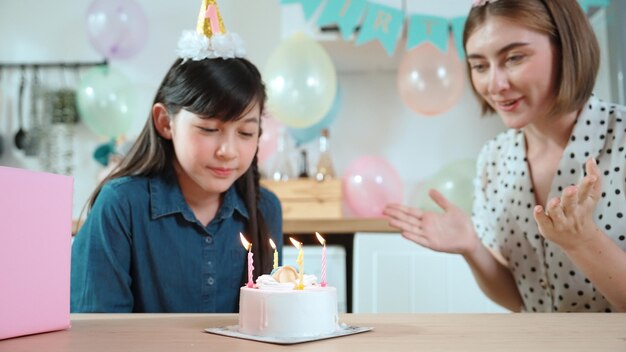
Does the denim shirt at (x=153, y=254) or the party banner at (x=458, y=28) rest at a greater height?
the party banner at (x=458, y=28)

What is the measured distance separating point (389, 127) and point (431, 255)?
0.92 m

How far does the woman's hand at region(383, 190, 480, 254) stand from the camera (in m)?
1.26

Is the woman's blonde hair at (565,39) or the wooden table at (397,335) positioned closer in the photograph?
the wooden table at (397,335)

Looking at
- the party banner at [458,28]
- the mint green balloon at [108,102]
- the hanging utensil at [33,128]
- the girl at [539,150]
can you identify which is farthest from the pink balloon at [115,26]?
the girl at [539,150]

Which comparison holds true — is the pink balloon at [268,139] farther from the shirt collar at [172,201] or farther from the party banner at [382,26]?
the shirt collar at [172,201]

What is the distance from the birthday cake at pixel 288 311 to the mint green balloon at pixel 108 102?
2.20 m

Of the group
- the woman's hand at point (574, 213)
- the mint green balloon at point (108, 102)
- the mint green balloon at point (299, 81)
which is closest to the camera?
the woman's hand at point (574, 213)

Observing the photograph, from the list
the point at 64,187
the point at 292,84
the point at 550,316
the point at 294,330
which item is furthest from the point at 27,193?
the point at 292,84

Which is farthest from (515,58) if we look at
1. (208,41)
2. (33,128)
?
(33,128)

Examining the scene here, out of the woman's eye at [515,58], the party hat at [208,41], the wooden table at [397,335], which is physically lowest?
the wooden table at [397,335]

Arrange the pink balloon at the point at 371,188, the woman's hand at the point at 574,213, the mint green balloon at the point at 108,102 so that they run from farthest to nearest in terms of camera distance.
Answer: the mint green balloon at the point at 108,102, the pink balloon at the point at 371,188, the woman's hand at the point at 574,213

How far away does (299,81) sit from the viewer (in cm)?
234

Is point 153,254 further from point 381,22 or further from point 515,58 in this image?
point 381,22

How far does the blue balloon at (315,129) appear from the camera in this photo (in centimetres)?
279
